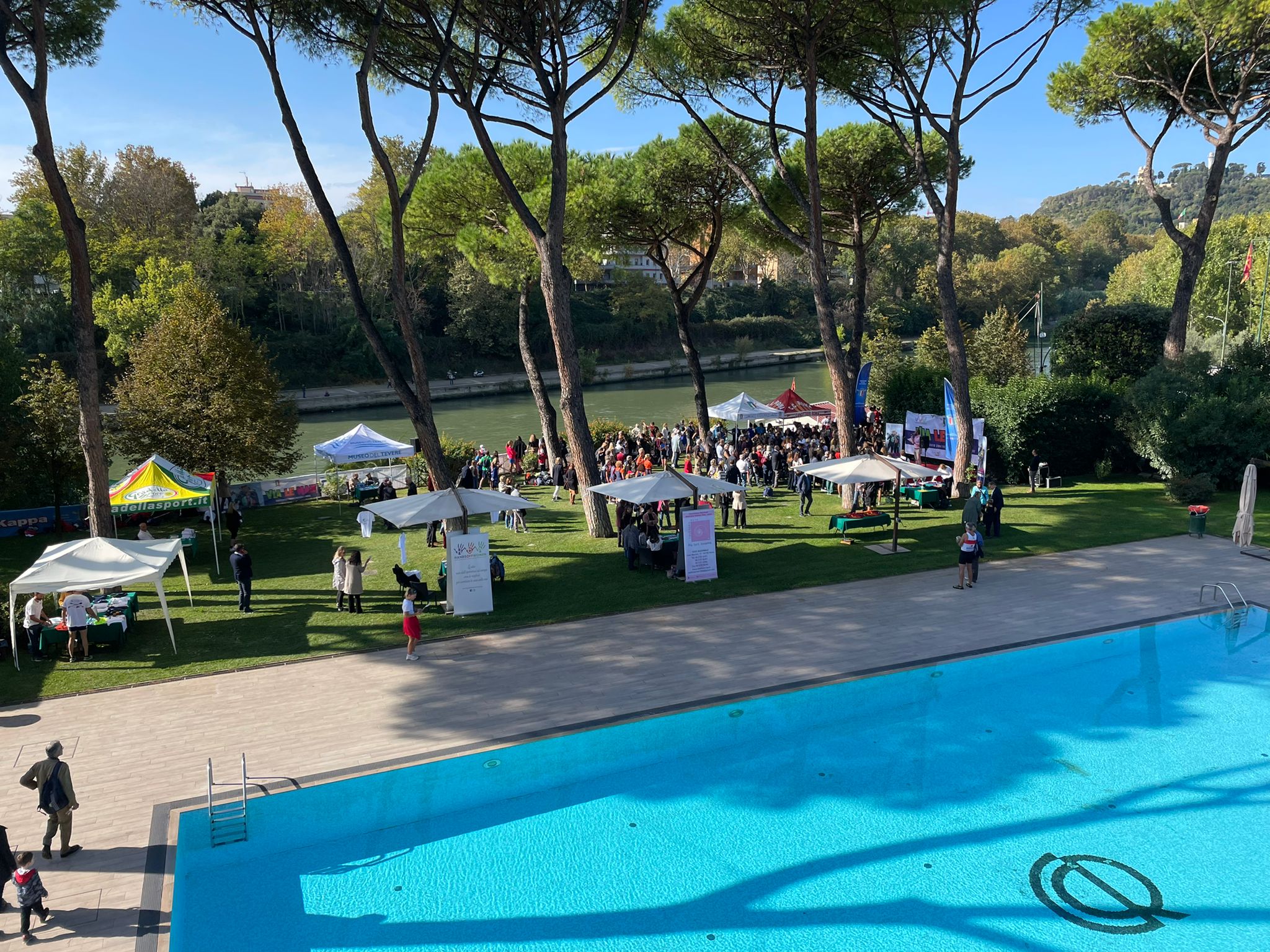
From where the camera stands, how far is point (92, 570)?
11375 millimetres

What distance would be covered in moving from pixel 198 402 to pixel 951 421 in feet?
59.0

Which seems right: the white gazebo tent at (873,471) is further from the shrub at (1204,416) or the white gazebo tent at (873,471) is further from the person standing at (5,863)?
the person standing at (5,863)

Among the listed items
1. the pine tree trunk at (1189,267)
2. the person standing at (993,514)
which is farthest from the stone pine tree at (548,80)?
the pine tree trunk at (1189,267)

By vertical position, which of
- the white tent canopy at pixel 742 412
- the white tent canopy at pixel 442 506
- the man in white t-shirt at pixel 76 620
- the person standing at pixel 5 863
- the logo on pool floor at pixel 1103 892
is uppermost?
the white tent canopy at pixel 742 412

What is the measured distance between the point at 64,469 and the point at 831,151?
828 inches

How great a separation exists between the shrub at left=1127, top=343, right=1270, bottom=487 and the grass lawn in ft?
2.84

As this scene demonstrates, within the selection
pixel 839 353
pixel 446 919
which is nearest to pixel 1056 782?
pixel 446 919

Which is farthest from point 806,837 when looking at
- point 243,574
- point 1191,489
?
point 1191,489

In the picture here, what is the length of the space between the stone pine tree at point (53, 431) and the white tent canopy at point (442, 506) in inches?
426

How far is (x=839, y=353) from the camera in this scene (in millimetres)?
17734

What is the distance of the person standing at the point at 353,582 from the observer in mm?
13039

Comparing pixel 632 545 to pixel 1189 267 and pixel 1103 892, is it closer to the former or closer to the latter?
pixel 1103 892

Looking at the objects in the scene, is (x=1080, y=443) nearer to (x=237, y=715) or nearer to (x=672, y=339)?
(x=237, y=715)

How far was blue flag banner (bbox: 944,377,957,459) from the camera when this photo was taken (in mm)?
18984
